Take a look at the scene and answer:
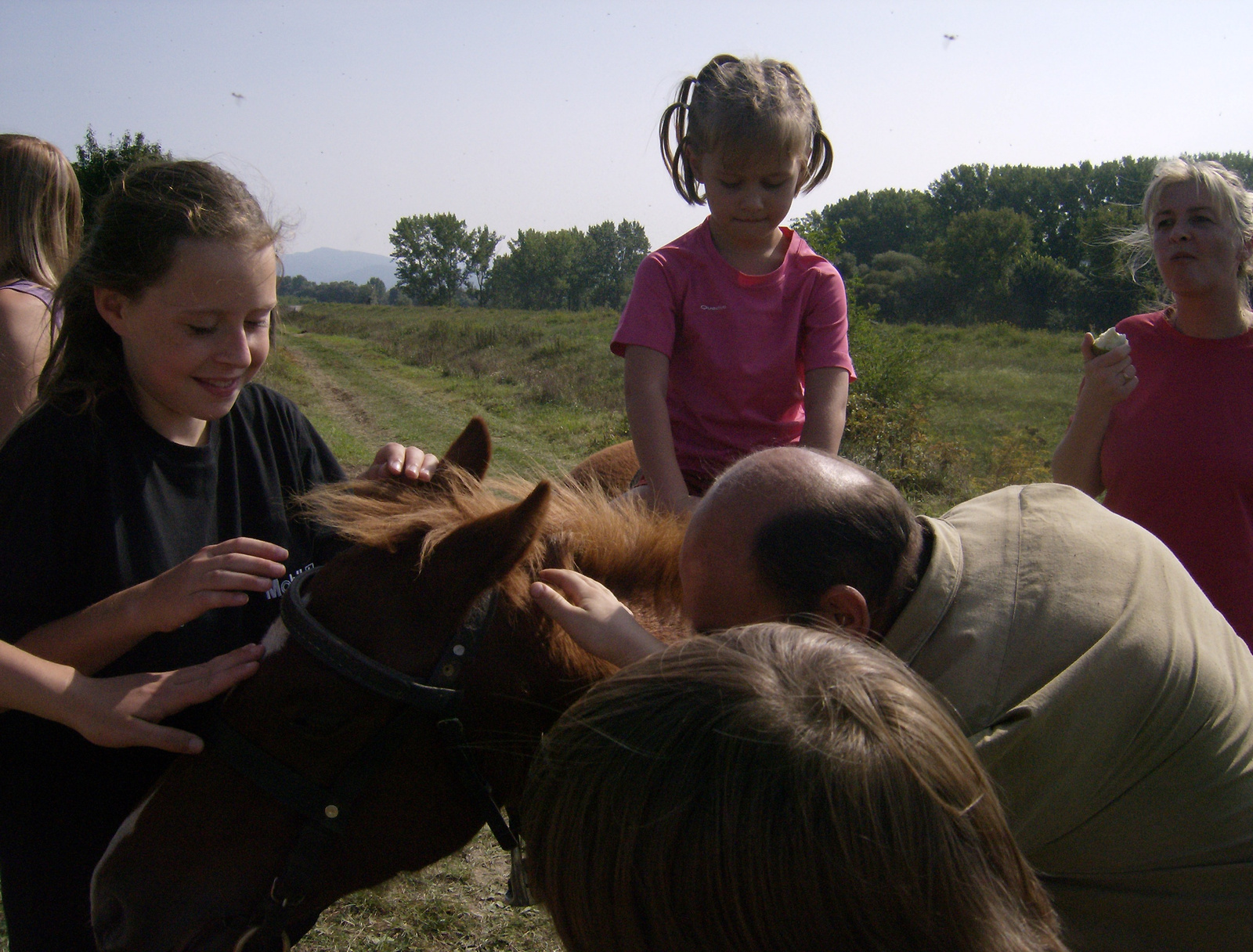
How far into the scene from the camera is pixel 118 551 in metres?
1.81

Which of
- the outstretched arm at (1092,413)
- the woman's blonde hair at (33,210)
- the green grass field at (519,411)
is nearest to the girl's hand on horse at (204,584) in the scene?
the green grass field at (519,411)

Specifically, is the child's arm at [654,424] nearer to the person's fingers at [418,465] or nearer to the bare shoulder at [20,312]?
the person's fingers at [418,465]

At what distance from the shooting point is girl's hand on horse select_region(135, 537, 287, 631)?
1.64 m

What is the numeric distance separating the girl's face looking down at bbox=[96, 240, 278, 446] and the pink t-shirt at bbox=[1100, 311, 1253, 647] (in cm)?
313

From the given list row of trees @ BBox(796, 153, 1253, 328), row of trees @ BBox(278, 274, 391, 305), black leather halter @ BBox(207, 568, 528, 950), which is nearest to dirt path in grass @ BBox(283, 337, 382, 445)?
black leather halter @ BBox(207, 568, 528, 950)

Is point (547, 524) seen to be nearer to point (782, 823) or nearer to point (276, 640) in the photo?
point (276, 640)

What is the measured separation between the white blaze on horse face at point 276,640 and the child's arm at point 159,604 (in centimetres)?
9

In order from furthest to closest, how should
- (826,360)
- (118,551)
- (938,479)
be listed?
(938,479)
(826,360)
(118,551)

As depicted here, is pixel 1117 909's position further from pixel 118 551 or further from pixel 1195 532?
pixel 118 551

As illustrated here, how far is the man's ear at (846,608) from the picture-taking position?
55.3 inches

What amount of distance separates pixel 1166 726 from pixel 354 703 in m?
1.53

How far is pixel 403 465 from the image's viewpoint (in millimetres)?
2078

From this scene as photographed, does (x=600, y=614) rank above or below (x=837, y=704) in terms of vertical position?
below

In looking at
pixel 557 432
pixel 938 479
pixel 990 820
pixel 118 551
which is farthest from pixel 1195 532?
pixel 557 432
